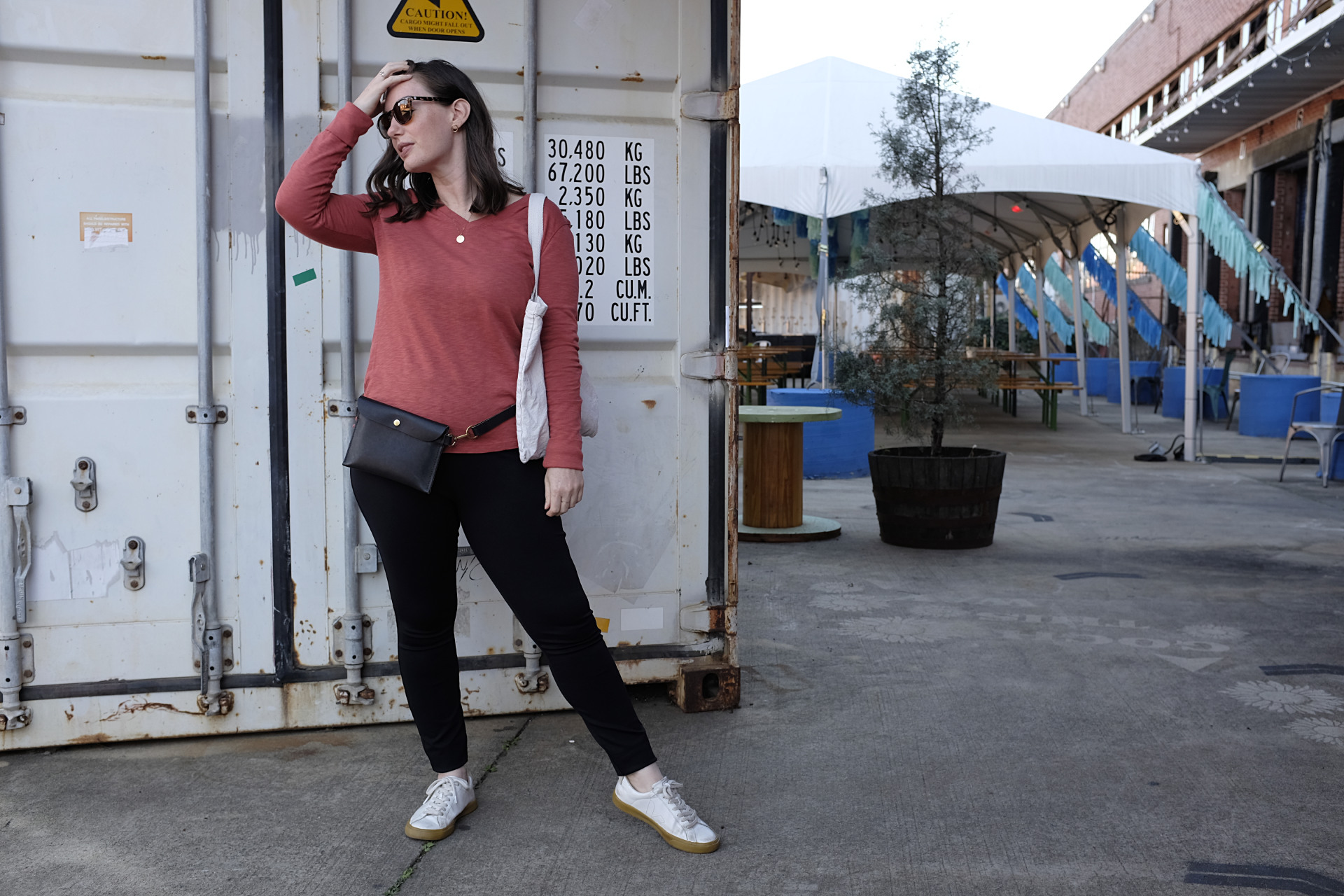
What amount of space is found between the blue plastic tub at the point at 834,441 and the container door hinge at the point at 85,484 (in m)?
7.12

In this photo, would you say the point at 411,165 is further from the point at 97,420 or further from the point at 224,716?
the point at 224,716

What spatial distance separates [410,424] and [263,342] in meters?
1.00

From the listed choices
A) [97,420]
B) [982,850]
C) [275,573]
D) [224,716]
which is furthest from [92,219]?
[982,850]

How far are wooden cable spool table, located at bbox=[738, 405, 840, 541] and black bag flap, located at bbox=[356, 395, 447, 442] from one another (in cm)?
446

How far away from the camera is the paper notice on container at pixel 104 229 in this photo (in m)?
3.18

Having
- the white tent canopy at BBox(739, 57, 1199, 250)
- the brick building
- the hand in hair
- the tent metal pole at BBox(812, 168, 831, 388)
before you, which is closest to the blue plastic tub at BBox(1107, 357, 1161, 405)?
the brick building

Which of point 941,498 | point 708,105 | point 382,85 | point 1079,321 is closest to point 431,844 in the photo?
point 382,85


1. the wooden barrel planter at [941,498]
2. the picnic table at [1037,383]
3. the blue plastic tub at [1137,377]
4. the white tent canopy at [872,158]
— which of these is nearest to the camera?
the wooden barrel planter at [941,498]

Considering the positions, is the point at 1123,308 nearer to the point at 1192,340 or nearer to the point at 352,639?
the point at 1192,340

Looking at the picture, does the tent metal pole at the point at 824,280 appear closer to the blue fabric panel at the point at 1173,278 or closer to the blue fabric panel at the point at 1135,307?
the blue fabric panel at the point at 1173,278

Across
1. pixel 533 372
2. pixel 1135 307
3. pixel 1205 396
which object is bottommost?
pixel 1205 396

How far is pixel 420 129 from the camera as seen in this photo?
2.62m

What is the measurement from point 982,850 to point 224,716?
2.18m

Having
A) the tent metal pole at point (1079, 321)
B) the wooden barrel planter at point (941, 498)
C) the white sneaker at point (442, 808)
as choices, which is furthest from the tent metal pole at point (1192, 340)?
the white sneaker at point (442, 808)
